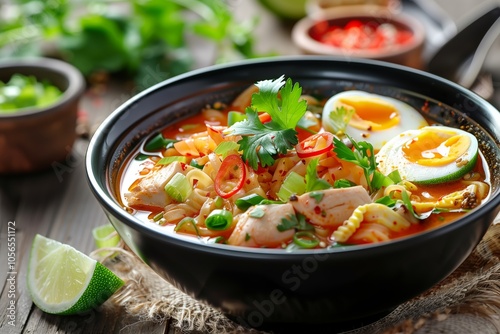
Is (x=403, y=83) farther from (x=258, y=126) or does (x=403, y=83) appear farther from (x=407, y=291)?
(x=407, y=291)

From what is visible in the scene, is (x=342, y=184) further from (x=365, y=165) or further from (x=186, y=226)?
(x=186, y=226)

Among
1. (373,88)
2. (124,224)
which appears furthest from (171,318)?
(373,88)

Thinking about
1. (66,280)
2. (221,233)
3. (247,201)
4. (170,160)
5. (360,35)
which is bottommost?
(66,280)

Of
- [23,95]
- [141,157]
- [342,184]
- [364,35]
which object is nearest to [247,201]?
[342,184]

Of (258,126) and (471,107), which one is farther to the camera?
(471,107)

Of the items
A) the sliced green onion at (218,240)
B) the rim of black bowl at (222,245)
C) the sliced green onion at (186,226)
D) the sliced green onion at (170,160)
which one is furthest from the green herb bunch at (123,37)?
the sliced green onion at (218,240)

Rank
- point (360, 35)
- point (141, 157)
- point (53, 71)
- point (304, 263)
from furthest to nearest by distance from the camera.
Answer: point (360, 35) < point (53, 71) < point (141, 157) < point (304, 263)
